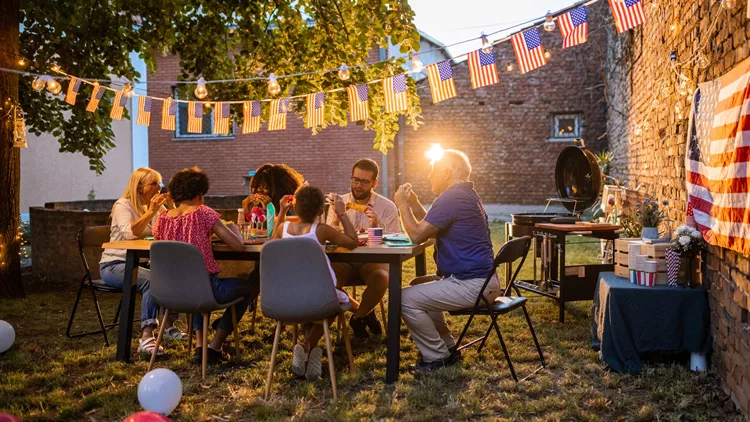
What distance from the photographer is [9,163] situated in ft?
23.0

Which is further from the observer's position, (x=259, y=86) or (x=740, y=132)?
(x=259, y=86)

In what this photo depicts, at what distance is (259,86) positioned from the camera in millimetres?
9234

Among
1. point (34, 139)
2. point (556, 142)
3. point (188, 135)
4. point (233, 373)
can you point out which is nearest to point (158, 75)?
point (188, 135)

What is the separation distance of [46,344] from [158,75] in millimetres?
11363


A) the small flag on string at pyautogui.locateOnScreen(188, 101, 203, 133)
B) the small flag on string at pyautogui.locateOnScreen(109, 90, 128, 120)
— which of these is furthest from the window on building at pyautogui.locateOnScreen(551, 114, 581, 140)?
the small flag on string at pyautogui.locateOnScreen(109, 90, 128, 120)

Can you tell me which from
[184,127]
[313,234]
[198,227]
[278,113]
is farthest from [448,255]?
[184,127]

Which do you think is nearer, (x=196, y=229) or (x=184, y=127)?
(x=196, y=229)

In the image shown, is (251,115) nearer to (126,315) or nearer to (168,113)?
(168,113)

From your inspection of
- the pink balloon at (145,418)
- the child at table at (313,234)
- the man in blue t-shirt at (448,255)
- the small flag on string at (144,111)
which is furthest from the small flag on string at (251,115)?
the pink balloon at (145,418)

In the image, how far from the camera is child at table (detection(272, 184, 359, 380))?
161 inches

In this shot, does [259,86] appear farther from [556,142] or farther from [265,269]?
[556,142]

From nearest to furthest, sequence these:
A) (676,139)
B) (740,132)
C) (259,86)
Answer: (740,132)
(676,139)
(259,86)

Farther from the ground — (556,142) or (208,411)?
(556,142)

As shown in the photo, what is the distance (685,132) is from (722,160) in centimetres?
128
